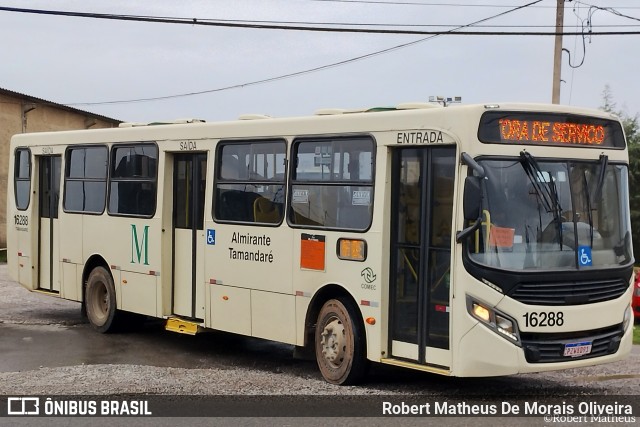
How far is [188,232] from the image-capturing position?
13383 millimetres

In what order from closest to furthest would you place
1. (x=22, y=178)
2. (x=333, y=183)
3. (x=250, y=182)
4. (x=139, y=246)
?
(x=333, y=183), (x=250, y=182), (x=139, y=246), (x=22, y=178)

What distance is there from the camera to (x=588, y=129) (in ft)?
33.2

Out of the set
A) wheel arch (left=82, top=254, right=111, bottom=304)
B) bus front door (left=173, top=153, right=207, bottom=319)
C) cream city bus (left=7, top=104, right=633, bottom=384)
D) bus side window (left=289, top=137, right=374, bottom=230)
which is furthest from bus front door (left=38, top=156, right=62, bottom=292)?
bus side window (left=289, top=137, right=374, bottom=230)

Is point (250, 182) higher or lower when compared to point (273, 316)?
higher

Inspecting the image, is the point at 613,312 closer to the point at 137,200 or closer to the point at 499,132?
the point at 499,132

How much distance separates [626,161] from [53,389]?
661cm

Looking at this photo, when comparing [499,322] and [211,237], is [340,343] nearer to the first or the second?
[499,322]

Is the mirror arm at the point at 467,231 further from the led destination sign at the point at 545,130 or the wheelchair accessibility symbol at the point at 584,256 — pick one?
the wheelchair accessibility symbol at the point at 584,256

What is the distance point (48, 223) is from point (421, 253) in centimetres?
862

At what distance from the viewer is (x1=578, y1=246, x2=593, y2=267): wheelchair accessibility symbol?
9648 mm

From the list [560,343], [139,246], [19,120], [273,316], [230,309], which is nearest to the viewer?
[560,343]

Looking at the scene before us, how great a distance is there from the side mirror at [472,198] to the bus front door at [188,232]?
484cm

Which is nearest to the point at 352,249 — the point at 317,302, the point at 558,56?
the point at 317,302

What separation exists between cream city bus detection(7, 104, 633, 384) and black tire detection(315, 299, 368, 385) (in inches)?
0.8
